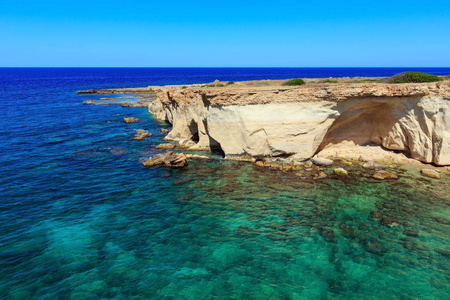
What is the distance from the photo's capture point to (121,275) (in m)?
12.3

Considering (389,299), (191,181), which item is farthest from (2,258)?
(389,299)

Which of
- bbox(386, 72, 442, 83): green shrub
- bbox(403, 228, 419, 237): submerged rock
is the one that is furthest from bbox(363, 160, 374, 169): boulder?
bbox(403, 228, 419, 237): submerged rock

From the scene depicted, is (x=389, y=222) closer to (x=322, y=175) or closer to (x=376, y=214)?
(x=376, y=214)

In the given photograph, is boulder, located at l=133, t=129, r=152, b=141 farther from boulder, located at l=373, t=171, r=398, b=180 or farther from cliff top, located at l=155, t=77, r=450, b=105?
boulder, located at l=373, t=171, r=398, b=180

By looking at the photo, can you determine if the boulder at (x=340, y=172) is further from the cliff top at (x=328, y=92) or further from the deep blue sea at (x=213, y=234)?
the cliff top at (x=328, y=92)

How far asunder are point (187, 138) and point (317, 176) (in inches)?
659

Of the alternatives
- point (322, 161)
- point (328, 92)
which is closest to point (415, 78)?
point (328, 92)

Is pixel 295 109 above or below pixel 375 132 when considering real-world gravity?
above

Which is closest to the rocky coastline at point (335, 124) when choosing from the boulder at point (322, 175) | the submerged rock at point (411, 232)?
the boulder at point (322, 175)

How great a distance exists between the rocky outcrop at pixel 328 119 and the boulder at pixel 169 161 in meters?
4.13

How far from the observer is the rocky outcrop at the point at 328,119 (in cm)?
2302

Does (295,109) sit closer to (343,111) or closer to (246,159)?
(343,111)

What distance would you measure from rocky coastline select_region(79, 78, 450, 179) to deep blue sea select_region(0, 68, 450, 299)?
9.24 ft

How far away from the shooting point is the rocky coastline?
75.7 feet
